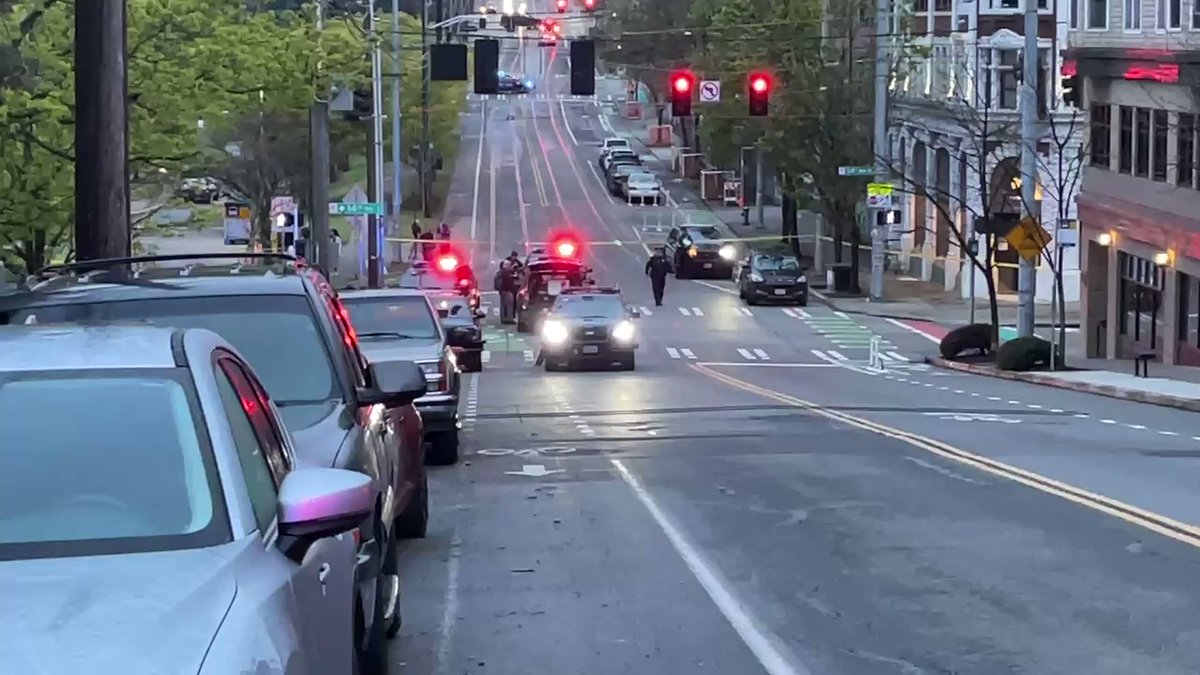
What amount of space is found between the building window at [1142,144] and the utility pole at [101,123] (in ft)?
100

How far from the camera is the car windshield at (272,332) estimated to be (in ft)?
30.3

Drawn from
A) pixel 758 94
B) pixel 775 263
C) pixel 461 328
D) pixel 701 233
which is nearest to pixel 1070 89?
pixel 758 94

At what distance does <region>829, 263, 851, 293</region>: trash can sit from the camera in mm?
62656

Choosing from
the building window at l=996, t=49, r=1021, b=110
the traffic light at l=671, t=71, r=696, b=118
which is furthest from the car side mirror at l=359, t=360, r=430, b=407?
the building window at l=996, t=49, r=1021, b=110

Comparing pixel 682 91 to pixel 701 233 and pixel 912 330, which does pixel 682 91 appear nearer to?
pixel 912 330

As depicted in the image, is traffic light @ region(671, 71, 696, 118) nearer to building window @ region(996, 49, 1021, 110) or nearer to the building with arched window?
the building with arched window

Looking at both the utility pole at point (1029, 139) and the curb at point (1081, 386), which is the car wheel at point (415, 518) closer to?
the curb at point (1081, 386)

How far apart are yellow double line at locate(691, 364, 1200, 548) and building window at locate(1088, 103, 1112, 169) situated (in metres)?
22.5

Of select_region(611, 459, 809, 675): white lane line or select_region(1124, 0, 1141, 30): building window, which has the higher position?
select_region(1124, 0, 1141, 30): building window

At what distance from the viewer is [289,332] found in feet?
31.1

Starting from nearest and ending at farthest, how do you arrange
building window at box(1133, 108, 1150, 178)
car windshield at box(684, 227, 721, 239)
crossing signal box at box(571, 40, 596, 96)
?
1. crossing signal box at box(571, 40, 596, 96)
2. building window at box(1133, 108, 1150, 178)
3. car windshield at box(684, 227, 721, 239)

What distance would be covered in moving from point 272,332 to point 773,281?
162 ft

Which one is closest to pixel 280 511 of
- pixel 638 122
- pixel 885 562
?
pixel 885 562

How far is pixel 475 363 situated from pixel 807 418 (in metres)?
13.7
